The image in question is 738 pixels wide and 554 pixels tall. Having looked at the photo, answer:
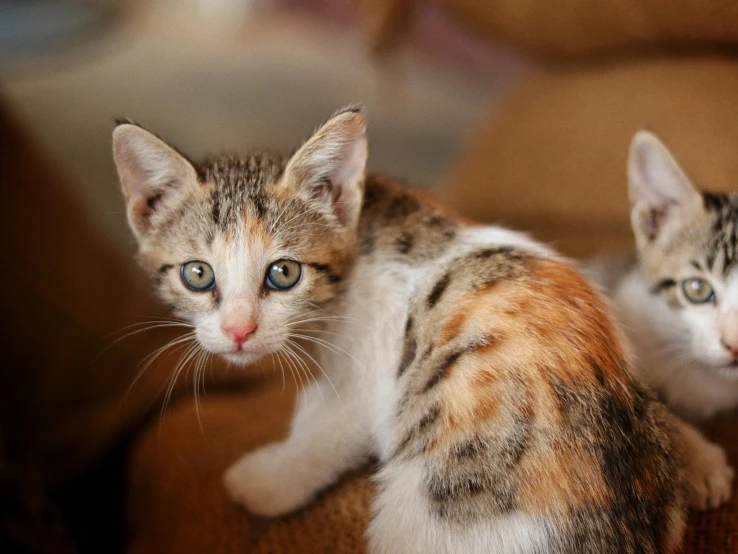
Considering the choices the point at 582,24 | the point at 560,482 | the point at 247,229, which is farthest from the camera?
the point at 582,24

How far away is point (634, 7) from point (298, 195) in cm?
86

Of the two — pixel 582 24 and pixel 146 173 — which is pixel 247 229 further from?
pixel 582 24

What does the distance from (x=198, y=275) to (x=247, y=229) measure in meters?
0.10

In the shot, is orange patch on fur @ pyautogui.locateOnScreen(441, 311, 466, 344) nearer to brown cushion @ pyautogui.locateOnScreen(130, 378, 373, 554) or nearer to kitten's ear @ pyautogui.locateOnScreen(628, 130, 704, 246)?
brown cushion @ pyautogui.locateOnScreen(130, 378, 373, 554)

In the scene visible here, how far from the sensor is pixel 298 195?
83 centimetres

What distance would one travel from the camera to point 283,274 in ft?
2.62

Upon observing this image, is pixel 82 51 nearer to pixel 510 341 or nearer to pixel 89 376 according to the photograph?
pixel 89 376

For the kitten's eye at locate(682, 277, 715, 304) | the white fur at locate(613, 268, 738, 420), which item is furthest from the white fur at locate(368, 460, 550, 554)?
the kitten's eye at locate(682, 277, 715, 304)

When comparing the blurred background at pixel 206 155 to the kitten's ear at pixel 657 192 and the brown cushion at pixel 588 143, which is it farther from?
the kitten's ear at pixel 657 192

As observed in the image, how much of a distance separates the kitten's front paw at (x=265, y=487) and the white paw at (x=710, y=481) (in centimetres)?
54

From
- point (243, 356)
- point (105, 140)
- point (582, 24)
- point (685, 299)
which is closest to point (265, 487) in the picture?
point (243, 356)

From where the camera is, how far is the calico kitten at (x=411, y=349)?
687 mm

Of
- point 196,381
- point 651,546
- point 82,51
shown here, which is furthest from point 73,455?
point 651,546

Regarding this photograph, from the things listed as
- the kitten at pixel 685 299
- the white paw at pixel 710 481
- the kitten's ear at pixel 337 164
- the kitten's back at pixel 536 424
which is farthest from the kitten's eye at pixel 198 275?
the white paw at pixel 710 481
